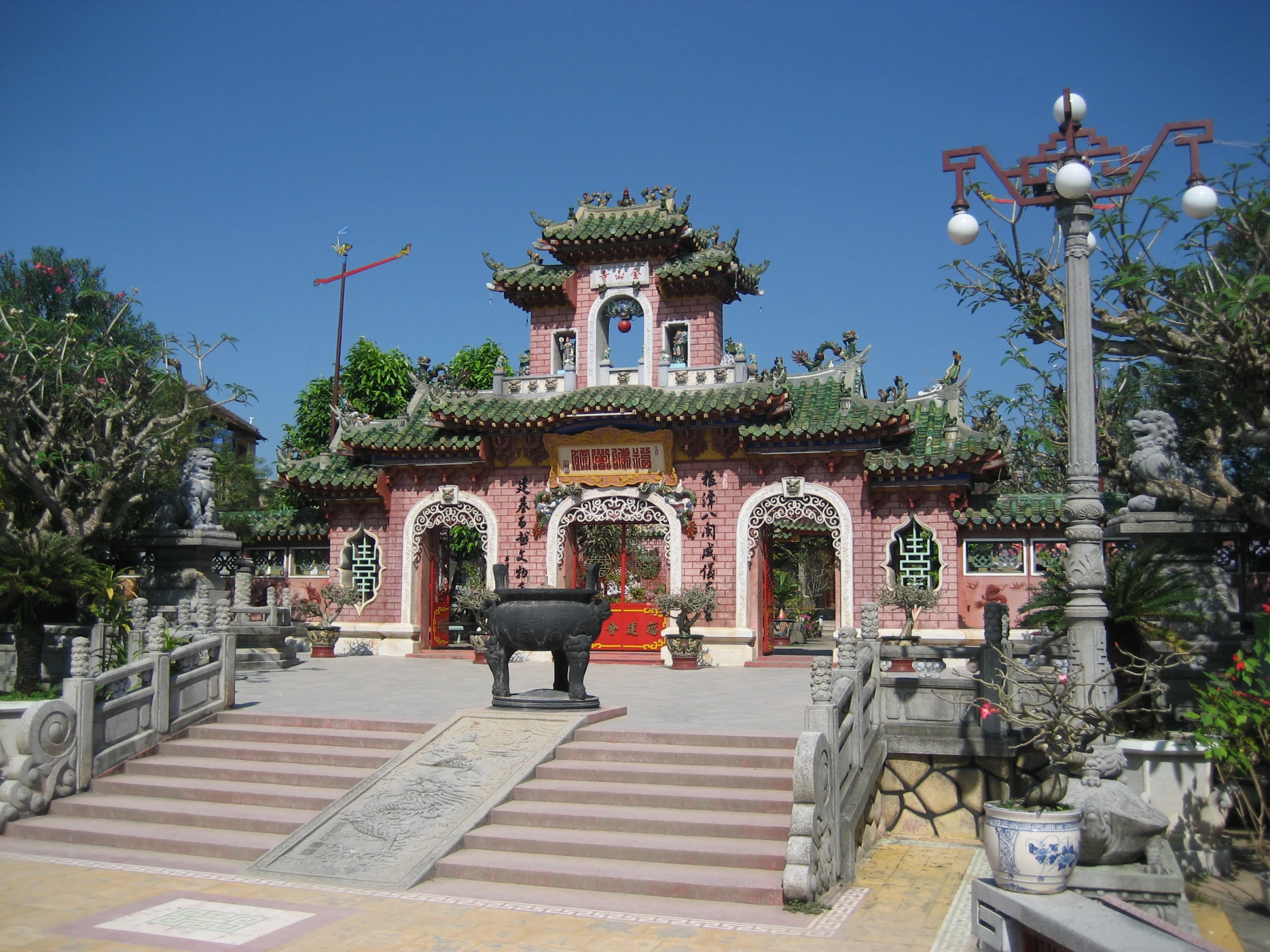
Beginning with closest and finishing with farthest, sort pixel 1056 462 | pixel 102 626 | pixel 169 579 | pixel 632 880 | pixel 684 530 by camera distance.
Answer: pixel 632 880
pixel 102 626
pixel 169 579
pixel 684 530
pixel 1056 462

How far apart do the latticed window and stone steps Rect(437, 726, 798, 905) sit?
7.99 meters

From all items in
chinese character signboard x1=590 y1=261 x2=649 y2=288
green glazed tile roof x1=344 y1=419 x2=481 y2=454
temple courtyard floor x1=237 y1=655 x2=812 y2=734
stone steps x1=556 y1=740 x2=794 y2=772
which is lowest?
stone steps x1=556 y1=740 x2=794 y2=772

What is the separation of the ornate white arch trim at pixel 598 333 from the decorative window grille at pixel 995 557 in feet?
18.3

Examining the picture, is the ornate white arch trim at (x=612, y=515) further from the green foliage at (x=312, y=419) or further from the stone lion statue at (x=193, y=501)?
the green foliage at (x=312, y=419)

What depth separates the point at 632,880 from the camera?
6.67 meters

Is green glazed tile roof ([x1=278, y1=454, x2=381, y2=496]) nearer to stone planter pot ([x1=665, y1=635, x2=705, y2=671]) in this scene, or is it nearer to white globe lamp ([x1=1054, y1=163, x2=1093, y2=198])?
stone planter pot ([x1=665, y1=635, x2=705, y2=671])

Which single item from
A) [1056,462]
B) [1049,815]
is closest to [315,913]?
[1049,815]

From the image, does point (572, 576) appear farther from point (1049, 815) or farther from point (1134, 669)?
point (1049, 815)

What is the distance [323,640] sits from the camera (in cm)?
1752

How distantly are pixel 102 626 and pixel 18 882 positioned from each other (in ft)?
18.2

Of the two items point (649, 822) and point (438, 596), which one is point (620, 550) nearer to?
point (438, 596)

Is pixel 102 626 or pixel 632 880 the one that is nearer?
pixel 632 880

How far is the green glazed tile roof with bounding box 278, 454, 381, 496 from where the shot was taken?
17891 millimetres

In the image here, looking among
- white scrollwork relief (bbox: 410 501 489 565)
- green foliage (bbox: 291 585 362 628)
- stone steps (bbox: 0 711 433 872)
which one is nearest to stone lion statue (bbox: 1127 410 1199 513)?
stone steps (bbox: 0 711 433 872)
